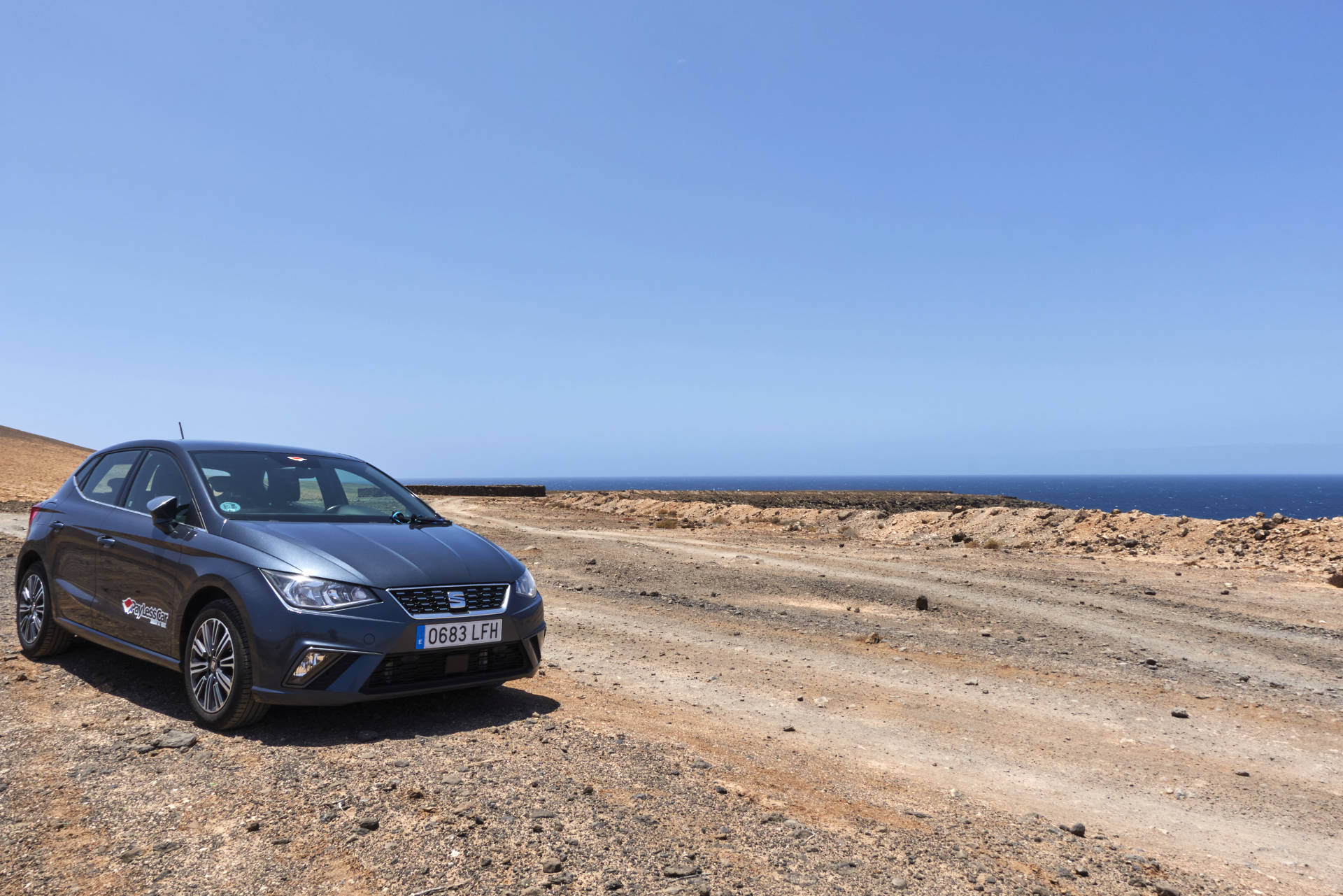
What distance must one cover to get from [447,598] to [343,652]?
0.66 m

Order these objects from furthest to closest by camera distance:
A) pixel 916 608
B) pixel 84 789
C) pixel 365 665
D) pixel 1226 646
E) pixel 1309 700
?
pixel 916 608 < pixel 1226 646 < pixel 1309 700 < pixel 365 665 < pixel 84 789

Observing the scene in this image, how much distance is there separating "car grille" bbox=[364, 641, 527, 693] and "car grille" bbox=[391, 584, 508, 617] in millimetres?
240

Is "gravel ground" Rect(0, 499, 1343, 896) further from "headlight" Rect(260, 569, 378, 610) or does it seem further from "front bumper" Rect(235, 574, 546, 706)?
"headlight" Rect(260, 569, 378, 610)

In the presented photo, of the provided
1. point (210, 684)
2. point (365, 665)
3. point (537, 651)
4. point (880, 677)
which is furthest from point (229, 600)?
point (880, 677)

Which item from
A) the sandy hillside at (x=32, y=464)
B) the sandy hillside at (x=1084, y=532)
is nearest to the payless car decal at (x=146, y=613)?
the sandy hillside at (x=1084, y=532)

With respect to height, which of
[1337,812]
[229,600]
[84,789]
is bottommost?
[1337,812]

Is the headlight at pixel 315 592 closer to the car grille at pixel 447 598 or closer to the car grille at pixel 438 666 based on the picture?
the car grille at pixel 447 598

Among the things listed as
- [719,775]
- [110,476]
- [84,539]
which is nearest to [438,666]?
[719,775]

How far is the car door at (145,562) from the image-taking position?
209 inches

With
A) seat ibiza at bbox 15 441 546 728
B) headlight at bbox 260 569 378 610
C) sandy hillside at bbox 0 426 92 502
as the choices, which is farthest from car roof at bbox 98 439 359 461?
sandy hillside at bbox 0 426 92 502

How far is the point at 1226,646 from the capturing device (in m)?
9.59

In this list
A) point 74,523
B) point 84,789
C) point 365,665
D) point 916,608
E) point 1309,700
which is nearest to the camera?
point 84,789

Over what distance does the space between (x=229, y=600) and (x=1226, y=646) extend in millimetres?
10316

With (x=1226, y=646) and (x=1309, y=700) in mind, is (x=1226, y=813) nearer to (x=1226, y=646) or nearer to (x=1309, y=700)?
(x=1309, y=700)
